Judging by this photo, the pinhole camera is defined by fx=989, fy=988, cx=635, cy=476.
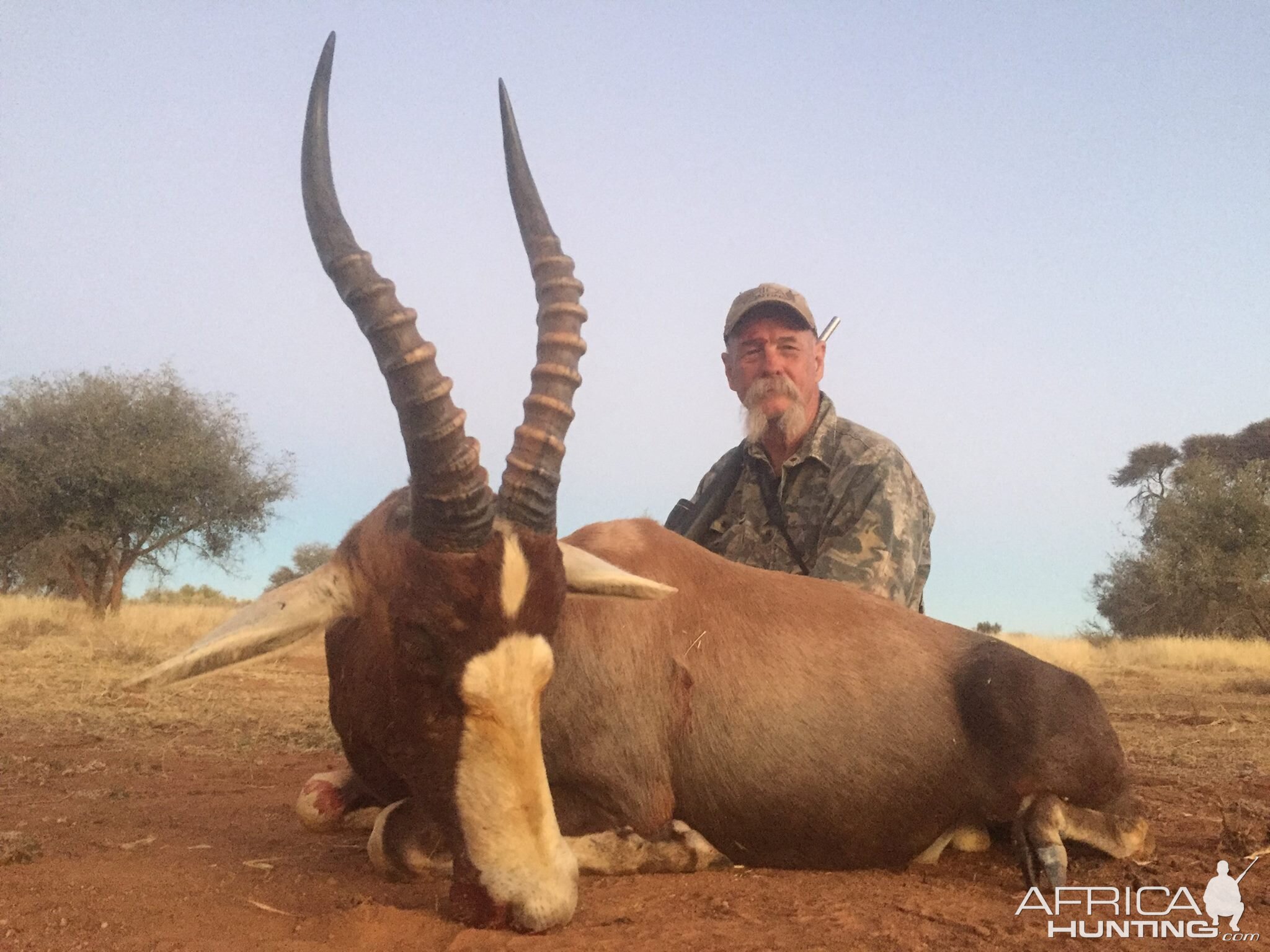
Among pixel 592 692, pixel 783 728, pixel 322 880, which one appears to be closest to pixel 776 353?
pixel 783 728

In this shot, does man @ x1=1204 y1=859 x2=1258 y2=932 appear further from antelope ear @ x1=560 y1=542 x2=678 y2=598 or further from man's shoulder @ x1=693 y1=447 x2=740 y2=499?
man's shoulder @ x1=693 y1=447 x2=740 y2=499

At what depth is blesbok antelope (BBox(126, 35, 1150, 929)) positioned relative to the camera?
310 cm

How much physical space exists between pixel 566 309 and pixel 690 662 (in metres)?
1.61

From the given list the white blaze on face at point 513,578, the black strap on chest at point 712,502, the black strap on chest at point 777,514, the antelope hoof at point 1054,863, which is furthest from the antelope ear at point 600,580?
the black strap on chest at point 712,502

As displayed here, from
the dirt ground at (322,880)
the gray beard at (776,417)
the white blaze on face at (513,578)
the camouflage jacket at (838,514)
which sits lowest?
the dirt ground at (322,880)

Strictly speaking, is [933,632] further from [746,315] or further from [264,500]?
[264,500]

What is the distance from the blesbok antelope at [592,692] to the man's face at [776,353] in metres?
2.75

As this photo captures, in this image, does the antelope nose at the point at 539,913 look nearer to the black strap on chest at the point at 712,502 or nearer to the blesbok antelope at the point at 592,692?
the blesbok antelope at the point at 592,692

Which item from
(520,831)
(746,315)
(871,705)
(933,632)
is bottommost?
(520,831)

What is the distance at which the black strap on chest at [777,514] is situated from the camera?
6.59 metres

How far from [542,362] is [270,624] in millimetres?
1313

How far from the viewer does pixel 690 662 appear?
424cm

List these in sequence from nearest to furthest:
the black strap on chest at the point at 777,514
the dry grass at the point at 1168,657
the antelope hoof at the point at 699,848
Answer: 1. the antelope hoof at the point at 699,848
2. the black strap on chest at the point at 777,514
3. the dry grass at the point at 1168,657

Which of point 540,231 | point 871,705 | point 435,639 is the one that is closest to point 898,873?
point 871,705
